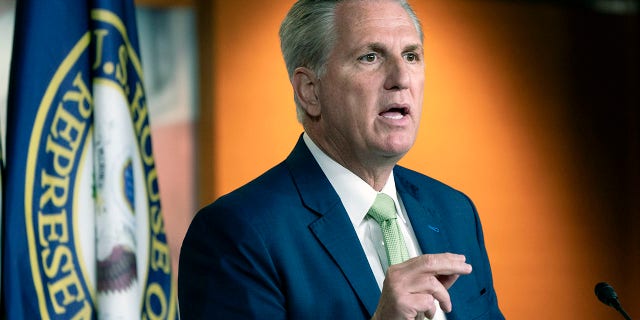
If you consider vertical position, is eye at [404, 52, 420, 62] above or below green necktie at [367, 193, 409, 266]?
above

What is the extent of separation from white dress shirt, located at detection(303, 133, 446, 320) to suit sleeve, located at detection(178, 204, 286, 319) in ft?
0.76

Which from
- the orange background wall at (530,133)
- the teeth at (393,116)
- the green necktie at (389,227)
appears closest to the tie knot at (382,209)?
the green necktie at (389,227)

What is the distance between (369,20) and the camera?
1.83m

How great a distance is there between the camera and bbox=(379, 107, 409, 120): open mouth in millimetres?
1782

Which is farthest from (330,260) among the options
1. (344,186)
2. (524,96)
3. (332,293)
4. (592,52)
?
(592,52)

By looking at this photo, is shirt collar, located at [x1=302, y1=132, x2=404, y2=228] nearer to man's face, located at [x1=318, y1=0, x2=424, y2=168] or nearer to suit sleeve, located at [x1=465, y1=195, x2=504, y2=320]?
man's face, located at [x1=318, y1=0, x2=424, y2=168]

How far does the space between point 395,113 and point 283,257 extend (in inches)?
14.5

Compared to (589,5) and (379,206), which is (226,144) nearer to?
(379,206)

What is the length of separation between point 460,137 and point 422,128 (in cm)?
24

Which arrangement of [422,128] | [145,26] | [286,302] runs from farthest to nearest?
[422,128], [145,26], [286,302]

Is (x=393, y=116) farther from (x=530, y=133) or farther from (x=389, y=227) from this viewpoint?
(x=530, y=133)

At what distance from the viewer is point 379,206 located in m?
1.84

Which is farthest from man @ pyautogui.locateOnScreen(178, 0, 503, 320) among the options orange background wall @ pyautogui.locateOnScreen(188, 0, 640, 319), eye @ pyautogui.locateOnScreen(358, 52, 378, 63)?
orange background wall @ pyautogui.locateOnScreen(188, 0, 640, 319)

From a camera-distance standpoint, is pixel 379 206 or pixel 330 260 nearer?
pixel 330 260
